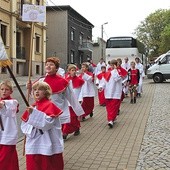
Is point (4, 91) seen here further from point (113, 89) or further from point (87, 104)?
point (87, 104)

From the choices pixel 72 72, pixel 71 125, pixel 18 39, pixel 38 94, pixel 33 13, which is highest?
pixel 18 39

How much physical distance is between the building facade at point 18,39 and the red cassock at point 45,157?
26.4 metres

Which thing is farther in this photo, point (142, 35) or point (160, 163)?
point (142, 35)

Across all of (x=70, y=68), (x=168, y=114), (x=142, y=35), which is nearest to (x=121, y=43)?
(x=168, y=114)

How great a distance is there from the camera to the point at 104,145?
25.9ft

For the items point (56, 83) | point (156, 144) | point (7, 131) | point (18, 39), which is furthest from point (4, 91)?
point (18, 39)

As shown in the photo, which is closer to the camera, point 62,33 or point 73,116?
point 73,116

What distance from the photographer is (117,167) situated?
6.25 meters

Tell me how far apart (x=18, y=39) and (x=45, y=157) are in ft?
119

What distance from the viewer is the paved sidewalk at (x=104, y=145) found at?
646 centimetres

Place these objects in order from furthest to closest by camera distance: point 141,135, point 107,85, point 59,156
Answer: point 107,85 < point 141,135 < point 59,156

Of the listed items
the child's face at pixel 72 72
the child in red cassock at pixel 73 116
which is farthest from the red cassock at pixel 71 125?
the child's face at pixel 72 72

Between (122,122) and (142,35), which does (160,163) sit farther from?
(142,35)

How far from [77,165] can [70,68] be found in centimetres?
350
